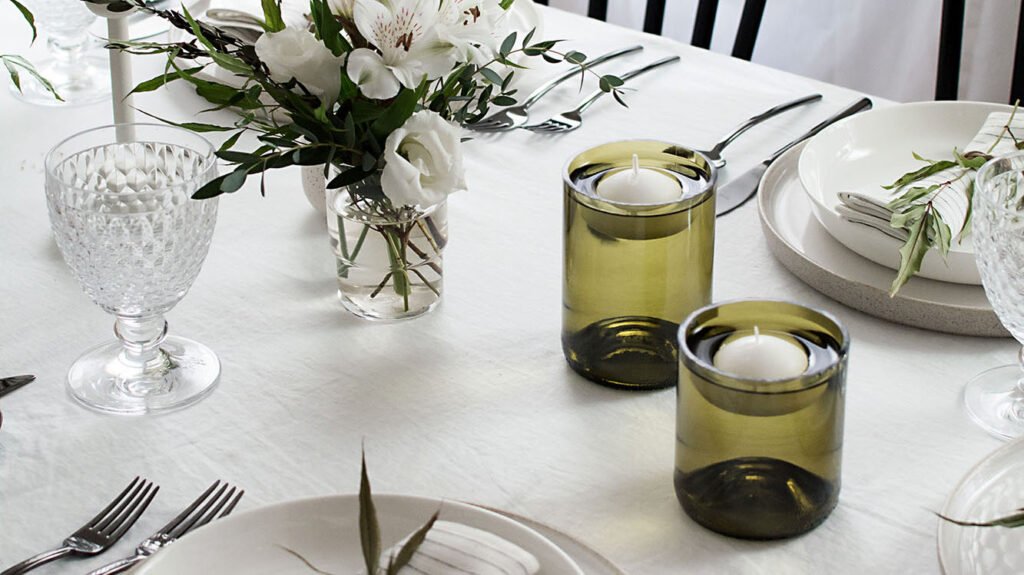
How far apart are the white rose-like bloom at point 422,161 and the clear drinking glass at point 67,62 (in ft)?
1.89

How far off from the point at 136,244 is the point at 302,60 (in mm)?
164

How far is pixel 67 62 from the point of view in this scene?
1314mm

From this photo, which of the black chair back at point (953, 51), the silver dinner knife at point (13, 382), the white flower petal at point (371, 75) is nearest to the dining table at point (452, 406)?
the silver dinner knife at point (13, 382)

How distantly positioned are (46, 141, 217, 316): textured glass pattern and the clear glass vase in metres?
0.12

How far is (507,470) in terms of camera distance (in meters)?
0.77

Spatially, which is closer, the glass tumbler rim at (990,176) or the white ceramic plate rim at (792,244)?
the glass tumbler rim at (990,176)

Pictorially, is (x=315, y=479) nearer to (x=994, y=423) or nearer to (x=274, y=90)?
(x=274, y=90)

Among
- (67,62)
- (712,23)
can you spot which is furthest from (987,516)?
(712,23)

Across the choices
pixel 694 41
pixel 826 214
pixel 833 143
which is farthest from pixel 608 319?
pixel 694 41

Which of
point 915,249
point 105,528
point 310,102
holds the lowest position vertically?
point 105,528

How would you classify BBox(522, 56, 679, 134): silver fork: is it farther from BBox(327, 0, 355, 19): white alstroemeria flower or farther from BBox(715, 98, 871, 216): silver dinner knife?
BBox(327, 0, 355, 19): white alstroemeria flower

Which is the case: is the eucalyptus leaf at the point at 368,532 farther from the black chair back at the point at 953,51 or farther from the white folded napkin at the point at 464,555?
the black chair back at the point at 953,51

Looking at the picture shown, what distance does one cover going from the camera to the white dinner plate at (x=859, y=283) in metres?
0.88

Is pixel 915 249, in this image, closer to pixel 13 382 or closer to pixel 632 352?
pixel 632 352
